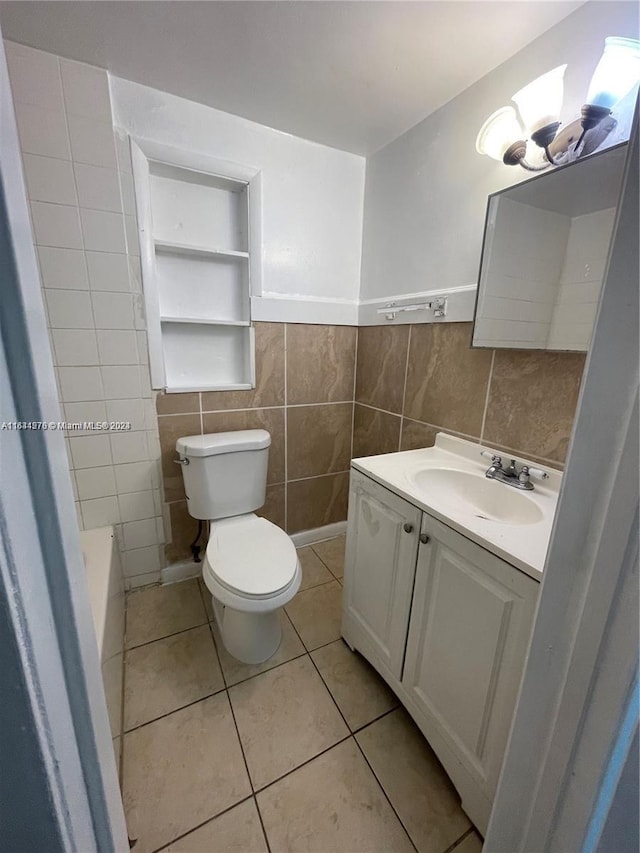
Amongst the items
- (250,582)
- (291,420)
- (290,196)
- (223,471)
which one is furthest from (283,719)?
(290,196)

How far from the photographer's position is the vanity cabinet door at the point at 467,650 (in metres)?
0.79

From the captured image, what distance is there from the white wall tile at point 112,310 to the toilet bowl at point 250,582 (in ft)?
3.23

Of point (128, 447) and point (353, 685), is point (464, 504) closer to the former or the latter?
point (353, 685)

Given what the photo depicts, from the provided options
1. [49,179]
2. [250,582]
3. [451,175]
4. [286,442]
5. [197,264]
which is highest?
[451,175]

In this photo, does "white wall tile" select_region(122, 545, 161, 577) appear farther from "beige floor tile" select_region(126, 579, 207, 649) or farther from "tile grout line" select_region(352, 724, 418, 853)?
"tile grout line" select_region(352, 724, 418, 853)

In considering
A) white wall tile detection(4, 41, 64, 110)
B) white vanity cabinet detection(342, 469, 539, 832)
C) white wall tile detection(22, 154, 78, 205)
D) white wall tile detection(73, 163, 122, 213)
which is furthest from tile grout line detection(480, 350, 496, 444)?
white wall tile detection(4, 41, 64, 110)

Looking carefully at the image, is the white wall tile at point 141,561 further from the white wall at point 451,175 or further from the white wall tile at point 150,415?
the white wall at point 451,175

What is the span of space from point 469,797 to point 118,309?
203cm

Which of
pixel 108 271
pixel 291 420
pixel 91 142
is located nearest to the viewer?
pixel 91 142

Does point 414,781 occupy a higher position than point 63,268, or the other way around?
point 63,268

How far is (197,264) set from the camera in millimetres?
1652

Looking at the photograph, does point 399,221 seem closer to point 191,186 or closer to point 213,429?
point 191,186

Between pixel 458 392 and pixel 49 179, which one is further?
pixel 458 392

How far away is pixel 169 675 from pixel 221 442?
0.93m
